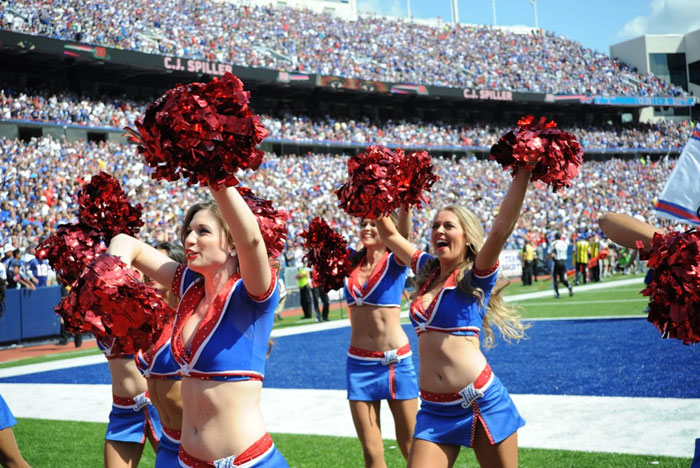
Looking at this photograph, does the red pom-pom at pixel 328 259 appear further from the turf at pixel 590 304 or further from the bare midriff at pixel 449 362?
the turf at pixel 590 304

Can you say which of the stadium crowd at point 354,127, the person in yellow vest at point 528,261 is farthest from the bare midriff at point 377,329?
the stadium crowd at point 354,127

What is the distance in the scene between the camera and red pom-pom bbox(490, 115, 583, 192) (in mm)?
Result: 2727

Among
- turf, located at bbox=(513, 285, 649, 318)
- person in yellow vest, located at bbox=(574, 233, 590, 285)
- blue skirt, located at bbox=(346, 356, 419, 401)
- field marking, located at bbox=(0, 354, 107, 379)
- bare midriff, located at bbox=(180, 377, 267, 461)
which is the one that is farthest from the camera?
person in yellow vest, located at bbox=(574, 233, 590, 285)

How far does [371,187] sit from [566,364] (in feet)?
18.8

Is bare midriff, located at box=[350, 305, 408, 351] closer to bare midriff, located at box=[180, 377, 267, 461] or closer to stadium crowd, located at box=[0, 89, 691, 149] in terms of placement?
bare midriff, located at box=[180, 377, 267, 461]

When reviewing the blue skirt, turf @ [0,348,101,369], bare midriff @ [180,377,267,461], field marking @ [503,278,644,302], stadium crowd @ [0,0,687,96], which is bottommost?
field marking @ [503,278,644,302]

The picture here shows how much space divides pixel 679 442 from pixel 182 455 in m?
3.62

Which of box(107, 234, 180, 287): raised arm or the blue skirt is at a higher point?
box(107, 234, 180, 287): raised arm

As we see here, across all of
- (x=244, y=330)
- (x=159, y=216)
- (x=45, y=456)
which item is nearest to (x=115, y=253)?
(x=244, y=330)

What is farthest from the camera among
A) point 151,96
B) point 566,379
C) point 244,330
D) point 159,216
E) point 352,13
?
point 352,13

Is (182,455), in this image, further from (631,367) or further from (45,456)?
(631,367)

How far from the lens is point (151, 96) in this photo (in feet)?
97.1

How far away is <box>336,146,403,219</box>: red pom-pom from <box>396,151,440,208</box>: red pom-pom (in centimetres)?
4

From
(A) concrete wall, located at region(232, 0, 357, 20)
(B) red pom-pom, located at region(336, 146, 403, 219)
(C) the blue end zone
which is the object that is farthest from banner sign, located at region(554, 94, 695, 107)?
(B) red pom-pom, located at region(336, 146, 403, 219)
